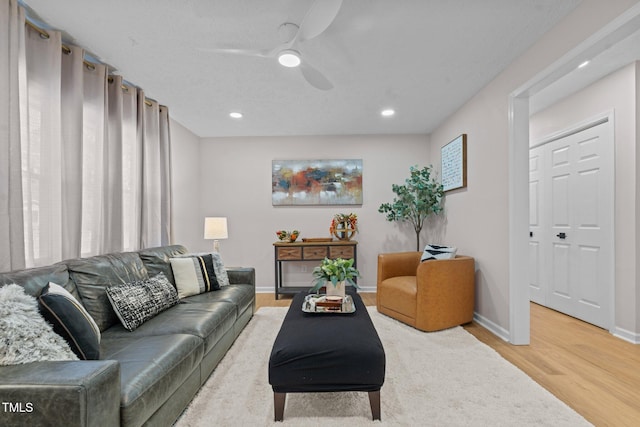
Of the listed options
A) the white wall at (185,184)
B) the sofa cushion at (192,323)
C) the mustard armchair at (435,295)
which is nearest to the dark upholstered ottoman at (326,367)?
the sofa cushion at (192,323)

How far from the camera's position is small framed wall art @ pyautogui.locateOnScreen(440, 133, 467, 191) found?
3.40 metres

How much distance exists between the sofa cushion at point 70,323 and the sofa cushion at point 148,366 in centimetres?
16

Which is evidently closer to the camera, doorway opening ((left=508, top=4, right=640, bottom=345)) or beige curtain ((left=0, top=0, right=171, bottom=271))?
beige curtain ((left=0, top=0, right=171, bottom=271))

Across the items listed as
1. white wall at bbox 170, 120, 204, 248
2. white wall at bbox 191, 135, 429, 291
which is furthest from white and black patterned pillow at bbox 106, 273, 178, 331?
white wall at bbox 191, 135, 429, 291

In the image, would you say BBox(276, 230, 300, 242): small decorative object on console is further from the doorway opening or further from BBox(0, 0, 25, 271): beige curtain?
BBox(0, 0, 25, 271): beige curtain

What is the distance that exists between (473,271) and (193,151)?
4157 mm

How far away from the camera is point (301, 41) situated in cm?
200

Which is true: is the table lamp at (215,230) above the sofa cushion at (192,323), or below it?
above

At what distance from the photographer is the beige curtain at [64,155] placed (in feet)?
5.65

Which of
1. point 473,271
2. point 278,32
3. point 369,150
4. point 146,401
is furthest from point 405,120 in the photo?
point 146,401

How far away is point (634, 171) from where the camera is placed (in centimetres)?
262

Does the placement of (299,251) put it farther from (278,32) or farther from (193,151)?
(278,32)

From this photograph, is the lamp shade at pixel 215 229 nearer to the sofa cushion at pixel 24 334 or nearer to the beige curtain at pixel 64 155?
the beige curtain at pixel 64 155

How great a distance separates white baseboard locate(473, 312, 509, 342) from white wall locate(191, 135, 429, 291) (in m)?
1.61
